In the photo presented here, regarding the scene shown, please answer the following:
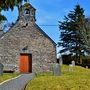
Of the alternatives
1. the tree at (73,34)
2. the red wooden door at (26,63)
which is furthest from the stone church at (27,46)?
the tree at (73,34)

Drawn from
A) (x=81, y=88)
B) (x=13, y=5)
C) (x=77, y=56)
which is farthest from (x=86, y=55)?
(x=13, y=5)

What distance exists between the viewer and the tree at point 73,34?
72.2 m

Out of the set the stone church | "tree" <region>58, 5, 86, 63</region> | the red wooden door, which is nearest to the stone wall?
the stone church

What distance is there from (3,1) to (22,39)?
34992 millimetres

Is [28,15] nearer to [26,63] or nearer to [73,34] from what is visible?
[26,63]

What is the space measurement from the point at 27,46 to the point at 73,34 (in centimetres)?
2727

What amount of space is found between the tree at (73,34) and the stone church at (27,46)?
2422 centimetres

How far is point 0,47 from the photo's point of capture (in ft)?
158

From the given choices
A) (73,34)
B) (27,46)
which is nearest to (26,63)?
(27,46)

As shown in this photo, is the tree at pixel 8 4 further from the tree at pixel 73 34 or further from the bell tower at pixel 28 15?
the tree at pixel 73 34

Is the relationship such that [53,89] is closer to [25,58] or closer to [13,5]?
[13,5]

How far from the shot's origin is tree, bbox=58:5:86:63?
7219 centimetres

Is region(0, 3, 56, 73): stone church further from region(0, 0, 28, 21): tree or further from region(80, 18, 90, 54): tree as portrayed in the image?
region(0, 0, 28, 21): tree

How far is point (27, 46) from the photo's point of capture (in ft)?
157
